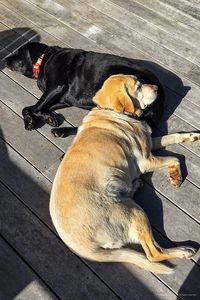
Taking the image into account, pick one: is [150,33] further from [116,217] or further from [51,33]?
[116,217]

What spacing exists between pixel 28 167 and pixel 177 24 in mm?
2513

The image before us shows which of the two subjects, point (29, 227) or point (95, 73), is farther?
point (95, 73)

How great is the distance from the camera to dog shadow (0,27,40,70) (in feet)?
15.2

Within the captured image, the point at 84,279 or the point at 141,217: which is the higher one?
the point at 141,217

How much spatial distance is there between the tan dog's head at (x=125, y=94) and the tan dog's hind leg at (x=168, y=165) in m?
0.43

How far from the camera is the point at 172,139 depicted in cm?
368

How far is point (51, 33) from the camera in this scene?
4.75 meters

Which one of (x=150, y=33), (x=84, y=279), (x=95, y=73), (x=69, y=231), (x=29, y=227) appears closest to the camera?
(x=69, y=231)

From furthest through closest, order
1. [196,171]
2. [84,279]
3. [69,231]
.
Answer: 1. [196,171]
2. [84,279]
3. [69,231]

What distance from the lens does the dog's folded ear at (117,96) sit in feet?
11.0

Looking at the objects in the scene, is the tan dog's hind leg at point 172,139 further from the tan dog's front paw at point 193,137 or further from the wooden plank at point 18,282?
the wooden plank at point 18,282

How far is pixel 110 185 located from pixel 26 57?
6.20 ft

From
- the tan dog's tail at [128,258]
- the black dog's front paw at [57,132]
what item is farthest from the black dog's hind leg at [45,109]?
the tan dog's tail at [128,258]

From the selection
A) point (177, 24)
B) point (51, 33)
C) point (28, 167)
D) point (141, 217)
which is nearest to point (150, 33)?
point (177, 24)
